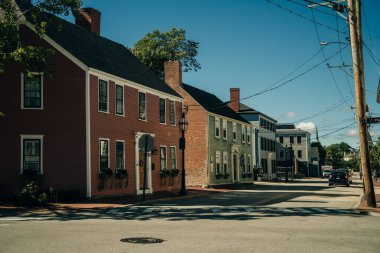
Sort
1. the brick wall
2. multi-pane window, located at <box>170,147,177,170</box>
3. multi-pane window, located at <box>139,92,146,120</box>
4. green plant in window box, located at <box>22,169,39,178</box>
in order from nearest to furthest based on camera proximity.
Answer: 1. green plant in window box, located at <box>22,169,39,178</box>
2. the brick wall
3. multi-pane window, located at <box>139,92,146,120</box>
4. multi-pane window, located at <box>170,147,177,170</box>

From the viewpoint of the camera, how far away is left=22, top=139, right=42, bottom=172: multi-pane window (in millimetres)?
23922

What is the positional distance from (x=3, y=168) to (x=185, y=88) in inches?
873

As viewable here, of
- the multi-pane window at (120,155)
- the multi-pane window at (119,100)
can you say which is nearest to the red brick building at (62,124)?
the multi-pane window at (120,155)

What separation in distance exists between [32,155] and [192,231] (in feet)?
46.8

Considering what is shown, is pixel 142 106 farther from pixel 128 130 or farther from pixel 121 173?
pixel 121 173

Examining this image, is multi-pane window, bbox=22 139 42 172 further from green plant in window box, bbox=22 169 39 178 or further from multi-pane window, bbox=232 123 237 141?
multi-pane window, bbox=232 123 237 141

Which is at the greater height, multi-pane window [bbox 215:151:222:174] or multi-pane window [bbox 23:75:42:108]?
multi-pane window [bbox 23:75:42:108]

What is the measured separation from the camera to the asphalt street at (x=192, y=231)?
963 cm

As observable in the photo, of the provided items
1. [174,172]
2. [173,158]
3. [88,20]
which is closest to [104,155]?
[174,172]

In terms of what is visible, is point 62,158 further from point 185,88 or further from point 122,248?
point 185,88

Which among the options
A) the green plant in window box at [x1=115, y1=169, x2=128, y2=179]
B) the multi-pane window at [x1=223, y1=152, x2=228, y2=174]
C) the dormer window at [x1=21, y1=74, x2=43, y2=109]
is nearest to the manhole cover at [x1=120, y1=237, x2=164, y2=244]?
the dormer window at [x1=21, y1=74, x2=43, y2=109]

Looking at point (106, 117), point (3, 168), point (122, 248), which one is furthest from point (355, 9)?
point (3, 168)

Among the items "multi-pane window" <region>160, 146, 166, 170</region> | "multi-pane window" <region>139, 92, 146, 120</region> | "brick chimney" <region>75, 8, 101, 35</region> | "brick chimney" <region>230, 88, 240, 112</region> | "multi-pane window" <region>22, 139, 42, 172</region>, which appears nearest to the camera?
"multi-pane window" <region>22, 139, 42, 172</region>

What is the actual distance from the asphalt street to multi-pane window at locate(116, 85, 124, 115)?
10.3 meters
